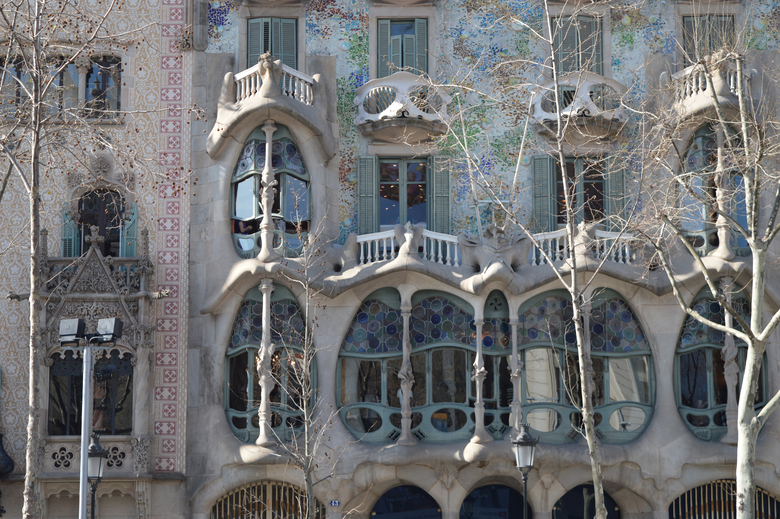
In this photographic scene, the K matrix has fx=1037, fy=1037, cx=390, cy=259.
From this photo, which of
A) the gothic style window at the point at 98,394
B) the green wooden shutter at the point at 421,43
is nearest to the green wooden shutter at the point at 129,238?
the gothic style window at the point at 98,394

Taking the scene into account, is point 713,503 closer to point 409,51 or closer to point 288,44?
point 409,51

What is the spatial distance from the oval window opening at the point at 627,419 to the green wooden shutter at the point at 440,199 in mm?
5061

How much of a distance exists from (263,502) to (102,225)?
21.9 feet

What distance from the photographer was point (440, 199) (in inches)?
863

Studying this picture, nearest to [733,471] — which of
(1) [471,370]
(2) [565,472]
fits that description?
(2) [565,472]

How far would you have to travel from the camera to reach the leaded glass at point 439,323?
20.7m

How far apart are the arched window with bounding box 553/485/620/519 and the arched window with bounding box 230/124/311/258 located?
7432mm

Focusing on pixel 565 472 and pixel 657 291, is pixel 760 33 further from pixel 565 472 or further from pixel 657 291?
pixel 565 472

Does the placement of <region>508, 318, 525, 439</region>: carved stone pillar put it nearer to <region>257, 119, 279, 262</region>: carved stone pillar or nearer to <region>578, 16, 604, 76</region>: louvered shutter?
<region>257, 119, 279, 262</region>: carved stone pillar

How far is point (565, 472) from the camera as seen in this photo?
2022 cm

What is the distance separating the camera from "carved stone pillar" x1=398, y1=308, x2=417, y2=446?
19.9 m

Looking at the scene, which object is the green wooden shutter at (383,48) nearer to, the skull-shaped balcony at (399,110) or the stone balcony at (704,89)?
the skull-shaped balcony at (399,110)

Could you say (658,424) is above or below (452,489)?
above

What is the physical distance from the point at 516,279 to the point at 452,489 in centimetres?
429
